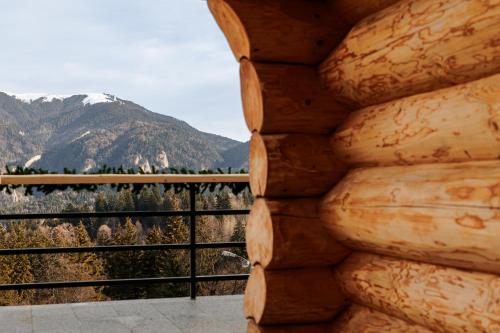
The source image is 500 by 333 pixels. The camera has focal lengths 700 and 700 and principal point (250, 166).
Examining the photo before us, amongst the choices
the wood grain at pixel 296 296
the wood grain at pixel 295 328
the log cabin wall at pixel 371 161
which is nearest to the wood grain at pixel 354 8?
the log cabin wall at pixel 371 161

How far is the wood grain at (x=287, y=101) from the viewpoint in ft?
8.74

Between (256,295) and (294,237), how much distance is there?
316mm

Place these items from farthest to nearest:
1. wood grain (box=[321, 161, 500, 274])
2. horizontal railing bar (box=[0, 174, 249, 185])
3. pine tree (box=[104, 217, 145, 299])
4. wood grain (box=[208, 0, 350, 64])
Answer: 1. pine tree (box=[104, 217, 145, 299])
2. horizontal railing bar (box=[0, 174, 249, 185])
3. wood grain (box=[208, 0, 350, 64])
4. wood grain (box=[321, 161, 500, 274])

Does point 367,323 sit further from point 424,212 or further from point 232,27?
point 232,27

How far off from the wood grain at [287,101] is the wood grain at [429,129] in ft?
0.30

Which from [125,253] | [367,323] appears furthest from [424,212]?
[125,253]

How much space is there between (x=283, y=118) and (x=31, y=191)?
2.51 meters

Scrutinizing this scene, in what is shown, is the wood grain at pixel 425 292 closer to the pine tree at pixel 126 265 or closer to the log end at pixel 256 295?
the log end at pixel 256 295

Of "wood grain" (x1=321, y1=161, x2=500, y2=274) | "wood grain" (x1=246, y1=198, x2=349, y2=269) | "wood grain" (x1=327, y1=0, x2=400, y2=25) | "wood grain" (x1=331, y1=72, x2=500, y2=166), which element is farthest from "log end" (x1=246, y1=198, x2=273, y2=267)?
"wood grain" (x1=327, y1=0, x2=400, y2=25)

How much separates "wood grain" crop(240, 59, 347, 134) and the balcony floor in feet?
5.45

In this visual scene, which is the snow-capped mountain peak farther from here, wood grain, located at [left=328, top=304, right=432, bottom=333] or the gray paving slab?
wood grain, located at [left=328, top=304, right=432, bottom=333]

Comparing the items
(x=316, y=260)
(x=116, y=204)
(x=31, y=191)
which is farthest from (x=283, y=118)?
(x=116, y=204)

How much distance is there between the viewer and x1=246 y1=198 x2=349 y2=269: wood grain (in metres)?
2.68

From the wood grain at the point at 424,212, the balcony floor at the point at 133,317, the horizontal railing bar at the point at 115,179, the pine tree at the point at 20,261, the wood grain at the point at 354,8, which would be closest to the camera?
the wood grain at the point at 424,212
